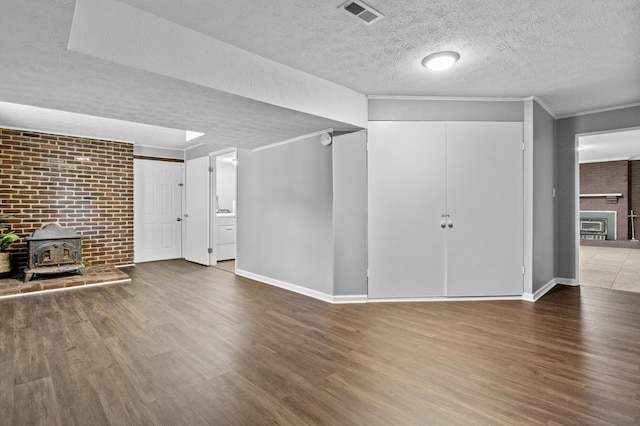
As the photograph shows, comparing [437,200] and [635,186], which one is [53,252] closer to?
[437,200]

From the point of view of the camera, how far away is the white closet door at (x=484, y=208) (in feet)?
12.3

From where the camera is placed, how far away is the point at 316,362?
7.55 ft

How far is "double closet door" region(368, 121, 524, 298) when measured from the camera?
3734 millimetres

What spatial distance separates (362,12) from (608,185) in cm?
1086

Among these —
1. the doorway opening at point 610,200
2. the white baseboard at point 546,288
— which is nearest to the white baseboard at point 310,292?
the white baseboard at point 546,288

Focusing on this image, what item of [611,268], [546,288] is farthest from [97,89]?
[611,268]

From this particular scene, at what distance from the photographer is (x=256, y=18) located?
2113 mm

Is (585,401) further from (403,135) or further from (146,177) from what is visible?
(146,177)

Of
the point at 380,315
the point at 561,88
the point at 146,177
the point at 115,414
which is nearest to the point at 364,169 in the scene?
the point at 380,315

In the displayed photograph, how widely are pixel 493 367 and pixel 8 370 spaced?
10.7 ft

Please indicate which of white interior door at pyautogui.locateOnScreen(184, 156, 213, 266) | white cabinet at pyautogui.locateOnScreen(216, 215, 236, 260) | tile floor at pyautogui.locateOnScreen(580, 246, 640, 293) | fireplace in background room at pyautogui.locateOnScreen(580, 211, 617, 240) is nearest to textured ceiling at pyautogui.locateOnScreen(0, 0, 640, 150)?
tile floor at pyautogui.locateOnScreen(580, 246, 640, 293)

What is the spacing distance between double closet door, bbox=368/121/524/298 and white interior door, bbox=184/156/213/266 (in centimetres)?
356

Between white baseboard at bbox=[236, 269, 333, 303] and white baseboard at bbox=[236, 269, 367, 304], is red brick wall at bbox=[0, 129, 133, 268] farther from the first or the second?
white baseboard at bbox=[236, 269, 367, 304]

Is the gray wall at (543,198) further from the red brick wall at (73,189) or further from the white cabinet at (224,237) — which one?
the red brick wall at (73,189)
